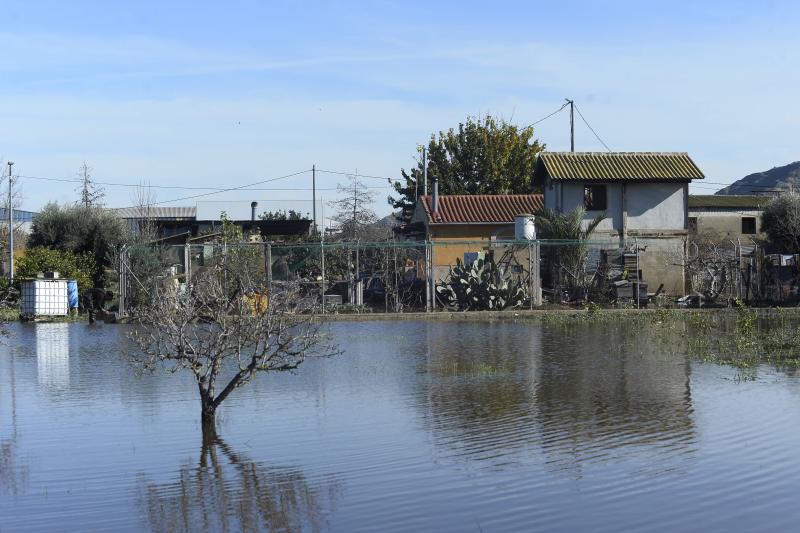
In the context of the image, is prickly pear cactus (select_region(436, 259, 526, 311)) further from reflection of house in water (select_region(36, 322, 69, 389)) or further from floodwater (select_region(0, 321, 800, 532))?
floodwater (select_region(0, 321, 800, 532))

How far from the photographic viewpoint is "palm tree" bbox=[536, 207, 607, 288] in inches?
1390

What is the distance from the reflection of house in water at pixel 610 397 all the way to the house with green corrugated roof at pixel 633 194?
17.8 metres

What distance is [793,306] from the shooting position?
3378 centimetres

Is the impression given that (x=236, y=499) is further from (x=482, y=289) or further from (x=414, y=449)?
(x=482, y=289)

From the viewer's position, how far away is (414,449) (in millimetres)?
11273

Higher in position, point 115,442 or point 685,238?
point 685,238

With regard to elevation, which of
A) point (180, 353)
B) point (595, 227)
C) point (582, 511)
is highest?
point (595, 227)

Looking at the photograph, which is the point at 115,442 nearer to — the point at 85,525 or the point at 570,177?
the point at 85,525

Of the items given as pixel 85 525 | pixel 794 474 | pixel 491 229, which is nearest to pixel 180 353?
pixel 85 525

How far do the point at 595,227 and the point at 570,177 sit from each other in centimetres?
236

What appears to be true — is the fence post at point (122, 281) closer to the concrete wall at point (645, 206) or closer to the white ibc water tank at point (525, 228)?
the white ibc water tank at point (525, 228)

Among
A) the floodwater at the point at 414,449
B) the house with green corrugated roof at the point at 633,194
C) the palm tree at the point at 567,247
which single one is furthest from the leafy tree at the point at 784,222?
the floodwater at the point at 414,449

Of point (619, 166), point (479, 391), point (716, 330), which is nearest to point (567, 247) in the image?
point (619, 166)

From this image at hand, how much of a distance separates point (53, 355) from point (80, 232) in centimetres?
1955
